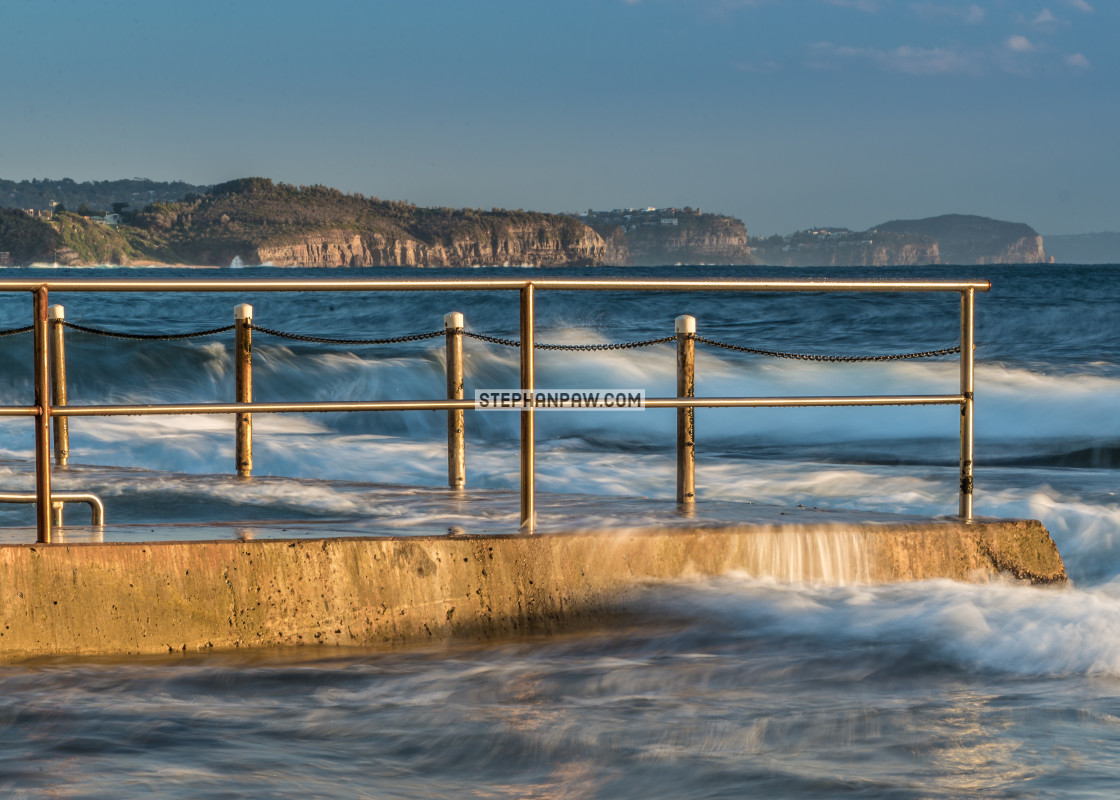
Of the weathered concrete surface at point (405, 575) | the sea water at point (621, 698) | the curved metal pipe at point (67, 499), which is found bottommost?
the sea water at point (621, 698)

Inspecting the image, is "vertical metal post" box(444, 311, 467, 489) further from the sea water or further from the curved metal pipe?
the curved metal pipe

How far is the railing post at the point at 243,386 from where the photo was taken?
7.93 m

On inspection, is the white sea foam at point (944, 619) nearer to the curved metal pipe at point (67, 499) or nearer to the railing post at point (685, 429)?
the railing post at point (685, 429)

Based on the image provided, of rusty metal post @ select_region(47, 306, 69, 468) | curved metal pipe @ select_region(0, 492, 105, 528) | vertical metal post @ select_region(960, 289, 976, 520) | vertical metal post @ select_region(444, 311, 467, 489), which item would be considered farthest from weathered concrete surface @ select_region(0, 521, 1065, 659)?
rusty metal post @ select_region(47, 306, 69, 468)

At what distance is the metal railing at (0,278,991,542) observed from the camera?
4344 mm

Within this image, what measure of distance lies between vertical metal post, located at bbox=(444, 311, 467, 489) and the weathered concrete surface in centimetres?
190

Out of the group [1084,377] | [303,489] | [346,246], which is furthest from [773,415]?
[346,246]

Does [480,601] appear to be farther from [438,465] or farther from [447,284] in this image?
[438,465]

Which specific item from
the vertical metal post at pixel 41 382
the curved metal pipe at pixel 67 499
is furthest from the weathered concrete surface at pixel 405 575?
the curved metal pipe at pixel 67 499

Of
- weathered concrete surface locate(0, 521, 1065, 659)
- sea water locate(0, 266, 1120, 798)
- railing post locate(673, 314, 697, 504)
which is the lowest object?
sea water locate(0, 266, 1120, 798)

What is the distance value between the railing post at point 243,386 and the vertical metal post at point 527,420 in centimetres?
324

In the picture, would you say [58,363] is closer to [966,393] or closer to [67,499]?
[67,499]

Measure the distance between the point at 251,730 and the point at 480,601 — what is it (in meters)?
1.10

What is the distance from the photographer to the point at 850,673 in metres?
4.58
